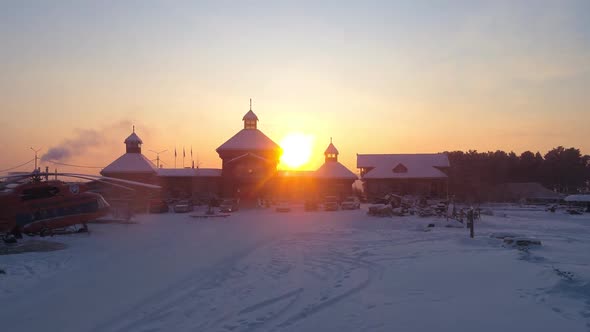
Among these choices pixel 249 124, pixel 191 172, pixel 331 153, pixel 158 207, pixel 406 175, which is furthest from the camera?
pixel 331 153

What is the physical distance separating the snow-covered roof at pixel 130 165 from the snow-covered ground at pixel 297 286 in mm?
28963

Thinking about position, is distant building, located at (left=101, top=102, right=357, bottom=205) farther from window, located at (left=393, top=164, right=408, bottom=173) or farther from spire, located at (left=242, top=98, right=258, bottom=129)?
window, located at (left=393, top=164, right=408, bottom=173)

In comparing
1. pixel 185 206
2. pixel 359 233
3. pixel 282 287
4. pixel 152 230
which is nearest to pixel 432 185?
pixel 185 206

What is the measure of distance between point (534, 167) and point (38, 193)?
7742 cm

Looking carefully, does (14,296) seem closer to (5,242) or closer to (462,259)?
(5,242)

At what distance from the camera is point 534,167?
75375 mm

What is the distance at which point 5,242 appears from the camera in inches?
681

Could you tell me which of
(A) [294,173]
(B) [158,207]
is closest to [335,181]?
(A) [294,173]

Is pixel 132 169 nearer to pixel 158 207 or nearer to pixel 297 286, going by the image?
pixel 158 207

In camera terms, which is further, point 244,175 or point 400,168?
point 400,168

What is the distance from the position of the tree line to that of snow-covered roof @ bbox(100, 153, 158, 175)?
46.8 meters

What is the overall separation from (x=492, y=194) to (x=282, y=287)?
58.9 m

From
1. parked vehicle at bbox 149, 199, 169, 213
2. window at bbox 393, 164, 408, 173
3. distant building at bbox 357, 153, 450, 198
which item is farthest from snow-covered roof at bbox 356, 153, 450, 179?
parked vehicle at bbox 149, 199, 169, 213

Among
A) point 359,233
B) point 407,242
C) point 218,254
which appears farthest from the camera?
point 359,233
